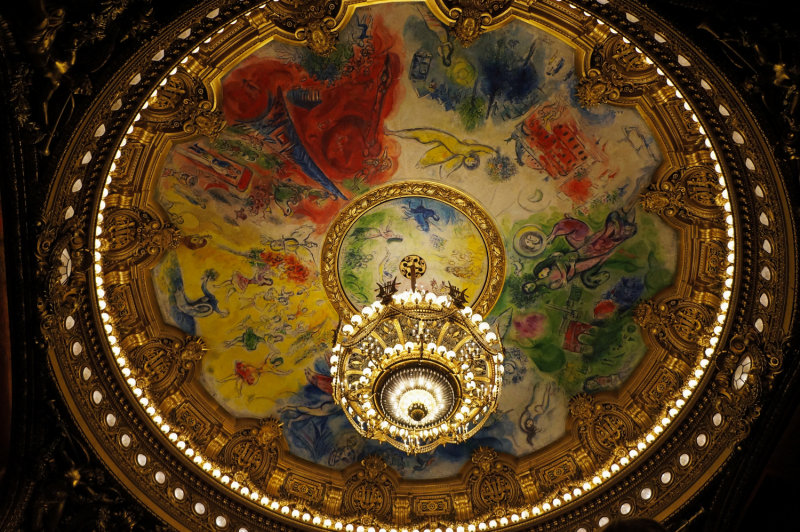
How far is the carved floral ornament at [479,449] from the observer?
401 inches

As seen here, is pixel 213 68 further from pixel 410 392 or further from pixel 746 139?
pixel 746 139

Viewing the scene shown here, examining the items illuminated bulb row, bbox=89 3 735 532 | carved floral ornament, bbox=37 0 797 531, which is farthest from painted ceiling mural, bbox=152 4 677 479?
illuminated bulb row, bbox=89 3 735 532

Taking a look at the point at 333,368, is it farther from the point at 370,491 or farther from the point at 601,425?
the point at 601,425

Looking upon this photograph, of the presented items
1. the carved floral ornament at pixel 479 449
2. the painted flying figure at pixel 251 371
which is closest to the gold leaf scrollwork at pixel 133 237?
the carved floral ornament at pixel 479 449

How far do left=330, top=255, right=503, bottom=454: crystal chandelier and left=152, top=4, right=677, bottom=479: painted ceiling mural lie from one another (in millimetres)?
2434

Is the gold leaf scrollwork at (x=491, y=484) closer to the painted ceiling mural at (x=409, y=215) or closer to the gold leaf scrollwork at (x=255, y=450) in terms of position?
the painted ceiling mural at (x=409, y=215)

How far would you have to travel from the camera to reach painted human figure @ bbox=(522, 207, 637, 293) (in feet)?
44.0

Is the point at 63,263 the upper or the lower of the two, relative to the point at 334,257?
lower

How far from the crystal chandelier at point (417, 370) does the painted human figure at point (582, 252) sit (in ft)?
8.43

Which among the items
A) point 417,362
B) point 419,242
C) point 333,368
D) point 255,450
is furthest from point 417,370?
point 255,450

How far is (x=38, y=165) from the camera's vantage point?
9.08m

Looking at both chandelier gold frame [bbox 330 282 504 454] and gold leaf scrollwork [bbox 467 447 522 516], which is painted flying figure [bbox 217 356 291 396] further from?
gold leaf scrollwork [bbox 467 447 522 516]

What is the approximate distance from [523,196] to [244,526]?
24.4 ft

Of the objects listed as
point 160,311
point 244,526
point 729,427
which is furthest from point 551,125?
point 244,526
